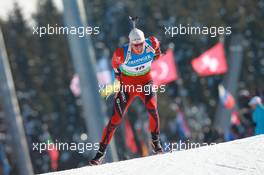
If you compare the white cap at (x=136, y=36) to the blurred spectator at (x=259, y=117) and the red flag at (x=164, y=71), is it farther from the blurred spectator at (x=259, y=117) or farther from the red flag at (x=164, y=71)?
the red flag at (x=164, y=71)

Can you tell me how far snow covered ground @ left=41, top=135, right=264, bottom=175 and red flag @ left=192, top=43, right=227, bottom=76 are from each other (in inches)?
487

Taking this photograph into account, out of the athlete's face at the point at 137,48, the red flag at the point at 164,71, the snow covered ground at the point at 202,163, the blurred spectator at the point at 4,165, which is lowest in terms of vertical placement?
the blurred spectator at the point at 4,165

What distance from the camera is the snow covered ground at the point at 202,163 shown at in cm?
712

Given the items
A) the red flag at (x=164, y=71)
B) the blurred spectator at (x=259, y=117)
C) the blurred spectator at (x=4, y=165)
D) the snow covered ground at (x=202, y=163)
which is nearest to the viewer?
the snow covered ground at (x=202, y=163)

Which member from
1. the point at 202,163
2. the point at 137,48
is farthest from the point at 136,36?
the point at 202,163

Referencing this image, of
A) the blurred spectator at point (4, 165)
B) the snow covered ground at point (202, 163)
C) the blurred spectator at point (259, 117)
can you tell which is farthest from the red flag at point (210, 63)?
the snow covered ground at point (202, 163)

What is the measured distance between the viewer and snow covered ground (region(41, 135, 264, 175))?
7117 millimetres

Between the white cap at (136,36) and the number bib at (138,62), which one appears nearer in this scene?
the white cap at (136,36)

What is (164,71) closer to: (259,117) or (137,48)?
(259,117)

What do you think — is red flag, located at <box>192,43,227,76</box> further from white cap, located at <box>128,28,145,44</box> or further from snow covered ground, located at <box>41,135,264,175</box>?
snow covered ground, located at <box>41,135,264,175</box>

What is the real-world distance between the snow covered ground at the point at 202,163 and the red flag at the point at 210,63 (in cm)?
1237

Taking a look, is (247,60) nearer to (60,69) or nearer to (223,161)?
(60,69)

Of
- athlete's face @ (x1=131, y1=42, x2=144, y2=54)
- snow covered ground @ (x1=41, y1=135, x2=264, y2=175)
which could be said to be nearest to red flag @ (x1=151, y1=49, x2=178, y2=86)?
athlete's face @ (x1=131, y1=42, x2=144, y2=54)

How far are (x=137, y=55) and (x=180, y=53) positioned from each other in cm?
2806
